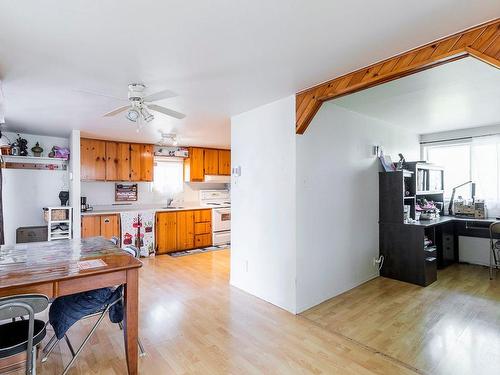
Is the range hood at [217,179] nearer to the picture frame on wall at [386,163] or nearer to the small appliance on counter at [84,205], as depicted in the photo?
the small appliance on counter at [84,205]

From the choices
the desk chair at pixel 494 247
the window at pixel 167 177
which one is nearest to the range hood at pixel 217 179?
the window at pixel 167 177

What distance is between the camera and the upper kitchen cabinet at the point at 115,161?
5.06 meters

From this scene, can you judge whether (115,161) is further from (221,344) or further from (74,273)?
(221,344)

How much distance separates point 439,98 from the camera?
10.4ft

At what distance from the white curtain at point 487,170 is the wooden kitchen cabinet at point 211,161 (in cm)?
490

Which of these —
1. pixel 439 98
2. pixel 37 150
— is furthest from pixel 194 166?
pixel 439 98

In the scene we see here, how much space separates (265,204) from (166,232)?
299 centimetres

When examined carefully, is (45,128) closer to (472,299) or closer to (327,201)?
(327,201)

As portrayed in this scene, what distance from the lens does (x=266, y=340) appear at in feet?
7.99

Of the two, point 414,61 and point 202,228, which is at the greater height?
point 414,61

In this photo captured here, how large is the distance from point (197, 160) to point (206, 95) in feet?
11.7

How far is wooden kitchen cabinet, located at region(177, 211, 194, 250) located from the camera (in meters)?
5.69

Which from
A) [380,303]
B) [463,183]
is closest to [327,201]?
[380,303]

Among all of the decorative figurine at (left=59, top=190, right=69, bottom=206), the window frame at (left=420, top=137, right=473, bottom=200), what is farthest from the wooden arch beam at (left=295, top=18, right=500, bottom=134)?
the decorative figurine at (left=59, top=190, right=69, bottom=206)
